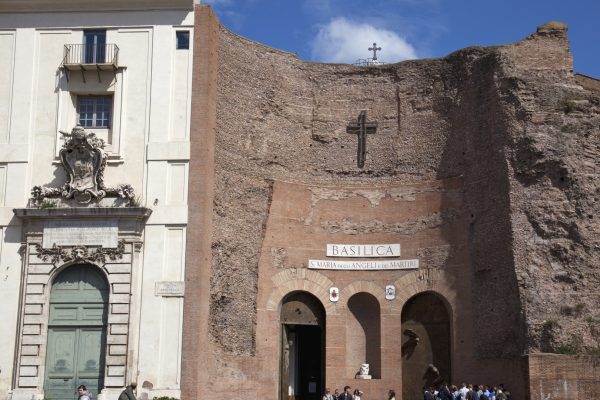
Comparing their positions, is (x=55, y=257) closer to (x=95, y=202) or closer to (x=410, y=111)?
(x=95, y=202)

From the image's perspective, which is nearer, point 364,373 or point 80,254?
point 80,254

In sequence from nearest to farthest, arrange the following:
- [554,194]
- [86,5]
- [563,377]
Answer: [563,377] → [554,194] → [86,5]

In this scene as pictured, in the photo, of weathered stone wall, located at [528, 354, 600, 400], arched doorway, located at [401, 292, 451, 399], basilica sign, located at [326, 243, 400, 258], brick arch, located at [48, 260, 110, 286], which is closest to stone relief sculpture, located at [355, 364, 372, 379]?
arched doorway, located at [401, 292, 451, 399]

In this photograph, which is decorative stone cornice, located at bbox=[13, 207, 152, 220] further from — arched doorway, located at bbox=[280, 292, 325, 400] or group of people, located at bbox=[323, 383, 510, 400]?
group of people, located at bbox=[323, 383, 510, 400]

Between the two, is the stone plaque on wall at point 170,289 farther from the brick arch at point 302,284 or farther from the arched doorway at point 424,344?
the arched doorway at point 424,344

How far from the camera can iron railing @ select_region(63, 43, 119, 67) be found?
28.3 m

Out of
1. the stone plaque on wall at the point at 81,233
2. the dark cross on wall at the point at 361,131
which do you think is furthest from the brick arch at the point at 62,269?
the dark cross on wall at the point at 361,131

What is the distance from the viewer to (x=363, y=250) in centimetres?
3088

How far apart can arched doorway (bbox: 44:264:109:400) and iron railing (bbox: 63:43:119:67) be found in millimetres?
7060

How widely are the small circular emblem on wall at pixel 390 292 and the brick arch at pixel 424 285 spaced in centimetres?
11

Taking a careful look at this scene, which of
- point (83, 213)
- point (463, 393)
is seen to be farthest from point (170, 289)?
point (463, 393)

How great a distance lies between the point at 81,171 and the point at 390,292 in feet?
38.3

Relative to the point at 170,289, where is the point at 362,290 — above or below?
above

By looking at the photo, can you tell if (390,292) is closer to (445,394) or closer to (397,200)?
(397,200)
